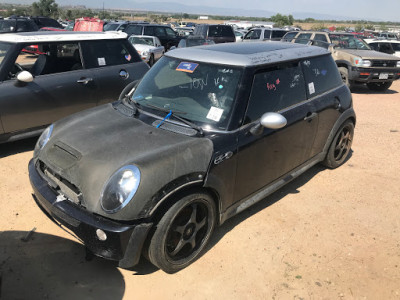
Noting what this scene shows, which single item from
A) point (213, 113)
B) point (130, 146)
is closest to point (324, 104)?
point (213, 113)

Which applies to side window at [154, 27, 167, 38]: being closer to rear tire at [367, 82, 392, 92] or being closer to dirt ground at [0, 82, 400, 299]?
rear tire at [367, 82, 392, 92]

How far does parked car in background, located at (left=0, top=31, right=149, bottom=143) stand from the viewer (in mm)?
4594

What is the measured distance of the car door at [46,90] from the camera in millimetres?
4562

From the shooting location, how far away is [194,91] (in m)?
3.15

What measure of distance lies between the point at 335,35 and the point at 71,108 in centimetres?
960

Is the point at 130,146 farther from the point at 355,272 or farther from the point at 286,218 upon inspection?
the point at 355,272

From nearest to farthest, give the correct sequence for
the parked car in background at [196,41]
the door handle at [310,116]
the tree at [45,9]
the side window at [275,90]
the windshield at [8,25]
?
the side window at [275,90]
the door handle at [310,116]
the parked car in background at [196,41]
the windshield at [8,25]
the tree at [45,9]

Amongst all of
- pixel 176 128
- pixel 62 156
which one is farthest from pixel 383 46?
pixel 62 156

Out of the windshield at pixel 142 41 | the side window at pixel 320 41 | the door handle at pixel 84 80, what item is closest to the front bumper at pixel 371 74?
the side window at pixel 320 41

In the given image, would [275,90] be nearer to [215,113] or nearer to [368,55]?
[215,113]

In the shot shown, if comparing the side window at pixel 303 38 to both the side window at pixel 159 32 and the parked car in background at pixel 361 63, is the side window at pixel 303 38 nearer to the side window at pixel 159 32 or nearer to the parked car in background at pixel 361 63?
the parked car in background at pixel 361 63

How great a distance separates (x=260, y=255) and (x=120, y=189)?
59.4 inches

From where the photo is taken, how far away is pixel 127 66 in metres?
5.79

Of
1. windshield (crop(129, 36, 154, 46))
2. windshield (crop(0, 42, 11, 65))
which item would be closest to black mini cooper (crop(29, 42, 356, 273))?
windshield (crop(0, 42, 11, 65))
